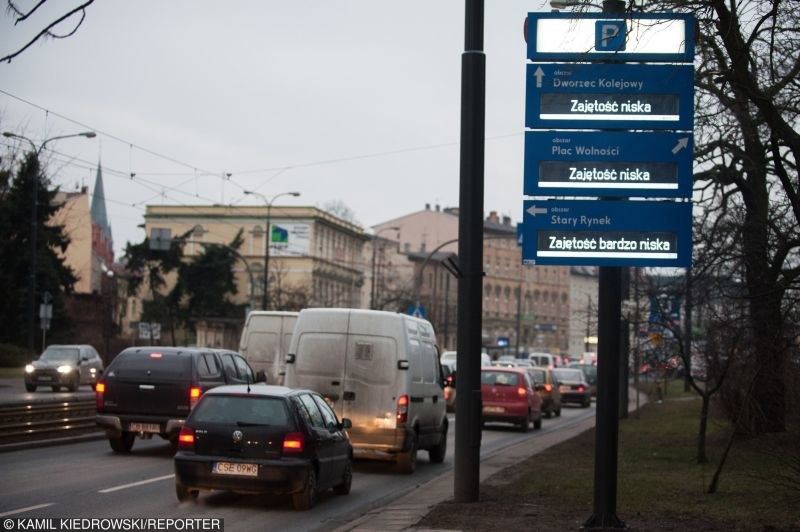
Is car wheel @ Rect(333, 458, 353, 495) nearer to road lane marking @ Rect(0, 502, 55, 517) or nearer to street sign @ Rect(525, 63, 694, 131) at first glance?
road lane marking @ Rect(0, 502, 55, 517)

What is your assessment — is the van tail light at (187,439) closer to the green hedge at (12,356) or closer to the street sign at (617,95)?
the street sign at (617,95)

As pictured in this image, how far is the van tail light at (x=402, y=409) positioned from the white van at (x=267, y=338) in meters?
12.7

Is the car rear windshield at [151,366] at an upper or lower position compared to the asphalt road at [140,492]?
upper

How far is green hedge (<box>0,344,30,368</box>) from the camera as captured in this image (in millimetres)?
58625

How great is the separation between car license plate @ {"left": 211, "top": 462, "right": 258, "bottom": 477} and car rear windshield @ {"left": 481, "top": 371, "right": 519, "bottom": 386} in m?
19.4

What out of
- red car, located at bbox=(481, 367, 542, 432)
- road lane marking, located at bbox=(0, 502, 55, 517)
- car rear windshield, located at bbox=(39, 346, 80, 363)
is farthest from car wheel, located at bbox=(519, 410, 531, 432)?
road lane marking, located at bbox=(0, 502, 55, 517)

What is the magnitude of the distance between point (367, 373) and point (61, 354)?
88.8 ft

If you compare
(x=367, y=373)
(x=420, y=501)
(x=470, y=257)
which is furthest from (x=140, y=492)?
(x=470, y=257)

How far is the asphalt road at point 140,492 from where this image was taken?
12922mm

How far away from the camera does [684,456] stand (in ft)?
70.1

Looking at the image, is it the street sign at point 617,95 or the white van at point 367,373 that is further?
the white van at point 367,373

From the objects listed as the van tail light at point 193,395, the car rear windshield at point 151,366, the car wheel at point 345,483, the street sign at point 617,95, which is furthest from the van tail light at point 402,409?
the street sign at point 617,95

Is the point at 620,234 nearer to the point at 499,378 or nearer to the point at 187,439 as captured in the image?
the point at 187,439

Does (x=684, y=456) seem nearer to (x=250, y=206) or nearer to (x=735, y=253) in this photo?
(x=735, y=253)
